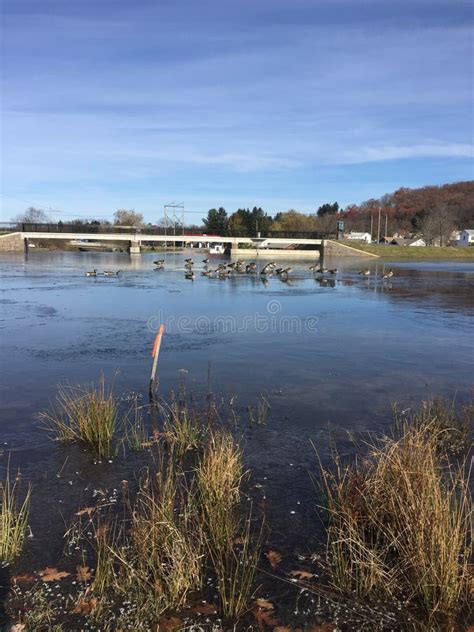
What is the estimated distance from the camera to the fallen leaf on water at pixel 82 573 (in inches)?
199

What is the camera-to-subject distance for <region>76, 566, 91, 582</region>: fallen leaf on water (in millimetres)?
5062

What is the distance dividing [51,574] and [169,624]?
1412mm

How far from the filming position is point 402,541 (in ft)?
16.6

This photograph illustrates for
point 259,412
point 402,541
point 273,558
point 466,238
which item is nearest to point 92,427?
point 259,412

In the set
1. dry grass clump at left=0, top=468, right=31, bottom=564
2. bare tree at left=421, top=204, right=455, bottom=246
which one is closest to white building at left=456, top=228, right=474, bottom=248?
bare tree at left=421, top=204, right=455, bottom=246

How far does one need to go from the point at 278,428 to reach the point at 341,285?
32.5 metres

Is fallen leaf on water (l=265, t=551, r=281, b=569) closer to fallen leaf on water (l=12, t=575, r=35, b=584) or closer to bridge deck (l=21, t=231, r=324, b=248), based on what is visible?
fallen leaf on water (l=12, t=575, r=35, b=584)

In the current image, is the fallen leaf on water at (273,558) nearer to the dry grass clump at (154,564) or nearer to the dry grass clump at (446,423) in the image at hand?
the dry grass clump at (154,564)

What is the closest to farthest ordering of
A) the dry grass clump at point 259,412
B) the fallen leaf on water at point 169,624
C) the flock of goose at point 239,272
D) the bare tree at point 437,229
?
the fallen leaf on water at point 169,624 → the dry grass clump at point 259,412 → the flock of goose at point 239,272 → the bare tree at point 437,229

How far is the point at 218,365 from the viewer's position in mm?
13789

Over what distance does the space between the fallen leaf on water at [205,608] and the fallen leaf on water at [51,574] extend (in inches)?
54.0

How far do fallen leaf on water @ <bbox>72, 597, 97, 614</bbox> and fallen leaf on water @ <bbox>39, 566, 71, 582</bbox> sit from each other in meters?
0.49

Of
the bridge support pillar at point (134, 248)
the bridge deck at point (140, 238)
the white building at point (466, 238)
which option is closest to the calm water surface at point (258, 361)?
the bridge deck at point (140, 238)

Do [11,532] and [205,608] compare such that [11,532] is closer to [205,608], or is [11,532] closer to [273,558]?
[205,608]
